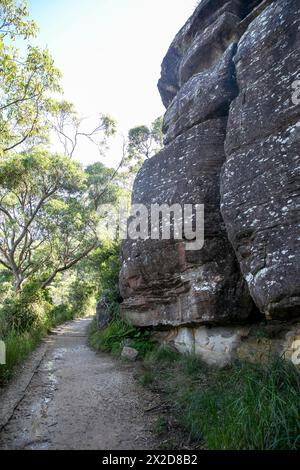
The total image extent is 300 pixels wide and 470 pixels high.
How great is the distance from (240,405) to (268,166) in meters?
3.37

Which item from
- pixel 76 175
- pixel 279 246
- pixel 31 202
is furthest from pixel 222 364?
pixel 31 202

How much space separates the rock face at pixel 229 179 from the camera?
15.0 feet

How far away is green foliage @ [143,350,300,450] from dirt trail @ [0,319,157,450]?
0.58m

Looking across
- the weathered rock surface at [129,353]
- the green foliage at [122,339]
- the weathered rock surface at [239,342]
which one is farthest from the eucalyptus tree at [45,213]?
the weathered rock surface at [239,342]

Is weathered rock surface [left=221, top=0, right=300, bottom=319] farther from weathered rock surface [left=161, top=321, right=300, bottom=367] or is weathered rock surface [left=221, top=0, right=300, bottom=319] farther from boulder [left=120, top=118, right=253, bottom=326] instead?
boulder [left=120, top=118, right=253, bottom=326]

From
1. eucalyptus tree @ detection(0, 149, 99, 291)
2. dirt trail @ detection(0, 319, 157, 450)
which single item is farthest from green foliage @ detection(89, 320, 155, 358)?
eucalyptus tree @ detection(0, 149, 99, 291)

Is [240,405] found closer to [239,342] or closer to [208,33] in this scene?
[239,342]

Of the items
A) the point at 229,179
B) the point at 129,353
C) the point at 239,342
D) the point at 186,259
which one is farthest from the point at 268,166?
the point at 129,353

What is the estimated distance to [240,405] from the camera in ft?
11.5

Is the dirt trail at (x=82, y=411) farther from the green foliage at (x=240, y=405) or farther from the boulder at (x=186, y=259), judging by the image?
the boulder at (x=186, y=259)

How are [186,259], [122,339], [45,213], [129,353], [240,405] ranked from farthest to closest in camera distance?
[45,213], [122,339], [129,353], [186,259], [240,405]

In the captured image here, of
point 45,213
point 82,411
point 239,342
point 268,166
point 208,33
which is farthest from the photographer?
point 45,213

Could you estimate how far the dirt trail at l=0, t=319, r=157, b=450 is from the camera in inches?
146

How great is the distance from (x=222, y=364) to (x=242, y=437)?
2481 mm
